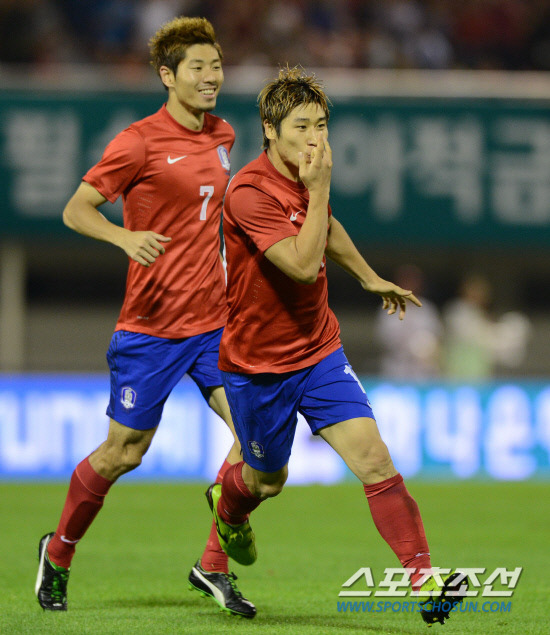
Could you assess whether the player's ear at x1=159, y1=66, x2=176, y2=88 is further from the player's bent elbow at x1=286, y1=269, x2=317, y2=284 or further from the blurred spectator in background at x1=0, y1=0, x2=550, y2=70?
the blurred spectator in background at x1=0, y1=0, x2=550, y2=70

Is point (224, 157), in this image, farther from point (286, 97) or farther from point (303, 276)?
point (303, 276)

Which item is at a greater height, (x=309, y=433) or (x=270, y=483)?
(x=270, y=483)

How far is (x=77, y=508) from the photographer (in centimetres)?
545

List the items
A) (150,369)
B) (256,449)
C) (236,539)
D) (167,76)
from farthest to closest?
(167,76), (150,369), (236,539), (256,449)

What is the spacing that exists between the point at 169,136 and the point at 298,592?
249 centimetres

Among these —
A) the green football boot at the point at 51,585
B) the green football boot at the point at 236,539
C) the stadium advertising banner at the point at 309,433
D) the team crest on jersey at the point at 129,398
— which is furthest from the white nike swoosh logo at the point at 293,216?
the stadium advertising banner at the point at 309,433

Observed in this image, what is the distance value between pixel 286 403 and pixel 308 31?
1105 centimetres

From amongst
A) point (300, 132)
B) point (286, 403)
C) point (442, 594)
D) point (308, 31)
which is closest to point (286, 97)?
point (300, 132)

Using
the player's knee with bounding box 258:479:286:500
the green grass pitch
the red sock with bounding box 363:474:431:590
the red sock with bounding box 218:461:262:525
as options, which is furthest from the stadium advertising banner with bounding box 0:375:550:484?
the red sock with bounding box 363:474:431:590

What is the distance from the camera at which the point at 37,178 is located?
13.6m

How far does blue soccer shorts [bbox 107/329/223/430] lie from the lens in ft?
17.5

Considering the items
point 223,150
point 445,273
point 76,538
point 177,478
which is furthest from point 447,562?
point 445,273

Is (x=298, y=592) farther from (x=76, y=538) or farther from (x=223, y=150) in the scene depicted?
(x=223, y=150)

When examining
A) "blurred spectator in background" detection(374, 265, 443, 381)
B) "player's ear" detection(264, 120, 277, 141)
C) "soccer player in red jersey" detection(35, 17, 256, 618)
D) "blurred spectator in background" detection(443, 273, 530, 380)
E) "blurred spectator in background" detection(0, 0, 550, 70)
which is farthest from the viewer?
"blurred spectator in background" detection(0, 0, 550, 70)
